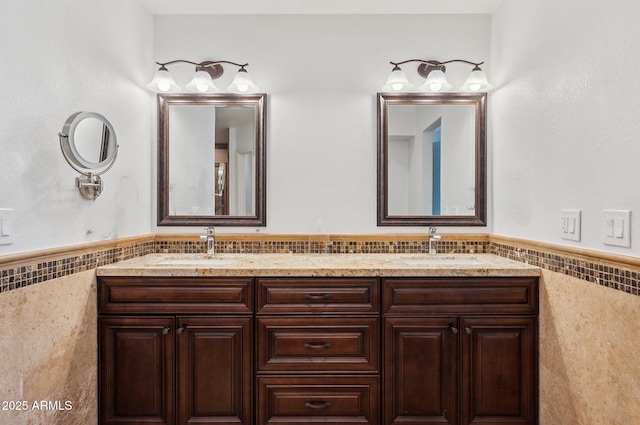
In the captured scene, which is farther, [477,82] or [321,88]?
[321,88]

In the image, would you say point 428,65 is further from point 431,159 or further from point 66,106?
point 66,106

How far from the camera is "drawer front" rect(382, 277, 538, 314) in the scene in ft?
5.35

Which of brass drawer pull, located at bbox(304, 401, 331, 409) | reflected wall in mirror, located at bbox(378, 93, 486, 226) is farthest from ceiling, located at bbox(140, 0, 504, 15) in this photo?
brass drawer pull, located at bbox(304, 401, 331, 409)

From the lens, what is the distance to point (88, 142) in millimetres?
1562

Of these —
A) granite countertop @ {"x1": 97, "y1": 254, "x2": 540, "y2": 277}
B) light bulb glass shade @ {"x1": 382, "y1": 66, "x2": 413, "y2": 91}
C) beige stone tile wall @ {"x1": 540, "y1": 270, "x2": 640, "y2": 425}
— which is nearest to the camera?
beige stone tile wall @ {"x1": 540, "y1": 270, "x2": 640, "y2": 425}

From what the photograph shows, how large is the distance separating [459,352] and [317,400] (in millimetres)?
706

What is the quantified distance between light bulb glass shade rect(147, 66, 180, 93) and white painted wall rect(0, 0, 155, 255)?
3.5 inches

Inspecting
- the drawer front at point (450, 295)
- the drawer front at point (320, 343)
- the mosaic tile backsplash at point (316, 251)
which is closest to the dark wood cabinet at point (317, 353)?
the drawer front at point (320, 343)

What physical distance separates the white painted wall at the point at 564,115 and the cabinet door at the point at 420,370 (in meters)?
0.70

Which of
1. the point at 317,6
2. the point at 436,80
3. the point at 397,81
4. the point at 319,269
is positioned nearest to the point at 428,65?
the point at 436,80

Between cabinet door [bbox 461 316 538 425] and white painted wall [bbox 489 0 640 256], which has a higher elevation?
white painted wall [bbox 489 0 640 256]

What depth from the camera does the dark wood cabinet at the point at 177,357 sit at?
63.7 inches

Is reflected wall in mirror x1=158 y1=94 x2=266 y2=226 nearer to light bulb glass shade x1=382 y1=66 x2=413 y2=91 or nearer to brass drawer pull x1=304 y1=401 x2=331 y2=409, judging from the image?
light bulb glass shade x1=382 y1=66 x2=413 y2=91

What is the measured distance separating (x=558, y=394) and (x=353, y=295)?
98 centimetres
